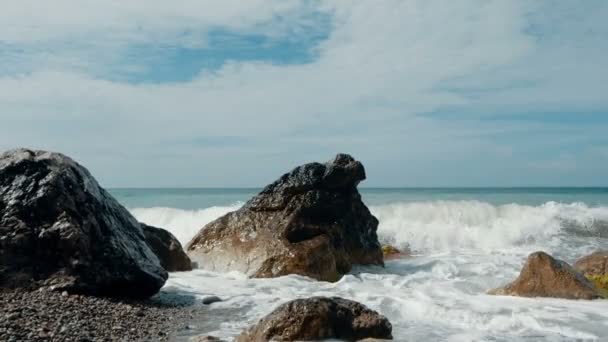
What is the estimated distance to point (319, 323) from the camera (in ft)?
18.3

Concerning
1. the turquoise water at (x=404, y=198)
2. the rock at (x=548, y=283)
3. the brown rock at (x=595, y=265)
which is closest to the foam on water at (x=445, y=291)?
the rock at (x=548, y=283)

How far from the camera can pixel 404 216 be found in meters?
21.6

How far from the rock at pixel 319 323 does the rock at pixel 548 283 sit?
3552mm

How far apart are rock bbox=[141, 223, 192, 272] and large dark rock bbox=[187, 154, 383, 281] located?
0.57m

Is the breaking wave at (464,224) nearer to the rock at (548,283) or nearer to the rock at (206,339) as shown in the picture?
the rock at (548,283)

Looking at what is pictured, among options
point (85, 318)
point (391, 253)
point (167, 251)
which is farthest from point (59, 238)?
point (391, 253)

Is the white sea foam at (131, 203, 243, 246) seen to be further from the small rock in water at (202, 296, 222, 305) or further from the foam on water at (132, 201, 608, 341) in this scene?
the small rock in water at (202, 296, 222, 305)

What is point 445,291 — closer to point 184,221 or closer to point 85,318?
point 85,318

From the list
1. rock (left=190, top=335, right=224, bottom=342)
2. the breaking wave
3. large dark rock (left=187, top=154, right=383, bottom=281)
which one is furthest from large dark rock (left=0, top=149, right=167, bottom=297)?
the breaking wave

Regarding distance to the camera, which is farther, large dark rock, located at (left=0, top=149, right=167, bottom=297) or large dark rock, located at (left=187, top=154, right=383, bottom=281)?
large dark rock, located at (left=187, top=154, right=383, bottom=281)

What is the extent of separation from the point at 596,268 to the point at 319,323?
275 inches

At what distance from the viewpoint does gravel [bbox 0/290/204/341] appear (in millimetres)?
5539

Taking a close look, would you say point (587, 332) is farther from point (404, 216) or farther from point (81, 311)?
point (404, 216)

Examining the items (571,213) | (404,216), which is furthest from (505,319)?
(571,213)
